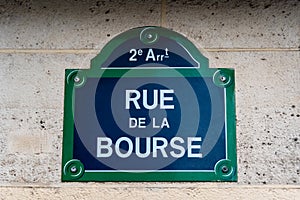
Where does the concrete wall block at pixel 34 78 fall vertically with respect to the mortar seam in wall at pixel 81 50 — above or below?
below

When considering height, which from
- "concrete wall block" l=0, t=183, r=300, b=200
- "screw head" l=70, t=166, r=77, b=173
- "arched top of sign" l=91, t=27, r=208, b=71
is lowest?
"concrete wall block" l=0, t=183, r=300, b=200

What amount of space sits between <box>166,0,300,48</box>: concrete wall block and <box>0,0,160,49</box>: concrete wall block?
2.9 inches

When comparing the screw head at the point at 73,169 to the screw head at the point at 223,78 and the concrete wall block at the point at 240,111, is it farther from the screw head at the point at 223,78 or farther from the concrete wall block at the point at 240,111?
the screw head at the point at 223,78

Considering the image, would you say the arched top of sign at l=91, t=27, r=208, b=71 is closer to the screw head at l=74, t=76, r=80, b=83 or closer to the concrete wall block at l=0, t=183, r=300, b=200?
the screw head at l=74, t=76, r=80, b=83

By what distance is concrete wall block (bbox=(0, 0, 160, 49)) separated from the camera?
141 centimetres

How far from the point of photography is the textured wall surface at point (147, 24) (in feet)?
4.26

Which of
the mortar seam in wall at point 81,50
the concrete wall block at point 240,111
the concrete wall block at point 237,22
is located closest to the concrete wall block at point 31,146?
the concrete wall block at point 240,111

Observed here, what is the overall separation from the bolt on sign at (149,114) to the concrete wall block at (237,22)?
0.14 ft

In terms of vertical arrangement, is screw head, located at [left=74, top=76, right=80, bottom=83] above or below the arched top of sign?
below

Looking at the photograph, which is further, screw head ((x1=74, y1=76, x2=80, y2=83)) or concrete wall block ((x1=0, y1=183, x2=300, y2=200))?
screw head ((x1=74, y1=76, x2=80, y2=83))

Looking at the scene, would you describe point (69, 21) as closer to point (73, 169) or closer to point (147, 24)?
point (147, 24)

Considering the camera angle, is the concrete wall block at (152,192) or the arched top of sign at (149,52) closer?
the concrete wall block at (152,192)

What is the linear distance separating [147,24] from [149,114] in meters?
0.25

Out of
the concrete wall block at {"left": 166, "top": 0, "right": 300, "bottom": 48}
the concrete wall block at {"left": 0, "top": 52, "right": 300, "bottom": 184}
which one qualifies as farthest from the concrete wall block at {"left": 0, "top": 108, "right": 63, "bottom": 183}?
the concrete wall block at {"left": 166, "top": 0, "right": 300, "bottom": 48}
